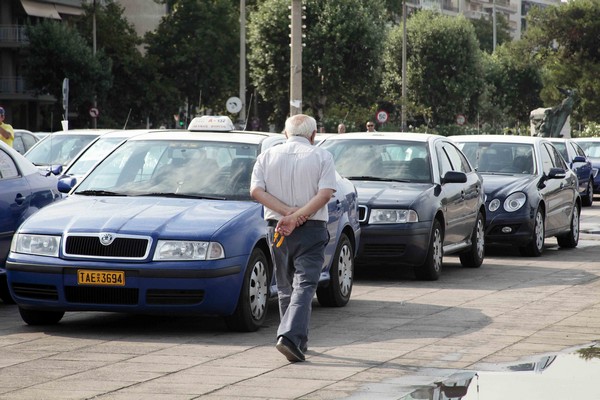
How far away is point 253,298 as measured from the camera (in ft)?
36.1

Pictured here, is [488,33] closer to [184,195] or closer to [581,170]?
[581,170]

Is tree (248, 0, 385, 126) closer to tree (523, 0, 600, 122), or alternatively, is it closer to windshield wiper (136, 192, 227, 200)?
tree (523, 0, 600, 122)

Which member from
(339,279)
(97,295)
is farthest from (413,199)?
(97,295)

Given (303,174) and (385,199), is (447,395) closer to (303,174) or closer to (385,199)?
(303,174)

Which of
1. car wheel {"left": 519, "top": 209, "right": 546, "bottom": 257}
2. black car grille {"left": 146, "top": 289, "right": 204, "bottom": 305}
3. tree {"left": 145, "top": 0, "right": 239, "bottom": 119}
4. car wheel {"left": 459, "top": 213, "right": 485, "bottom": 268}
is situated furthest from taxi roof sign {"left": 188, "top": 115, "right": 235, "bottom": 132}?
tree {"left": 145, "top": 0, "right": 239, "bottom": 119}

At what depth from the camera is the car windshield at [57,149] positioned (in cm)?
2280

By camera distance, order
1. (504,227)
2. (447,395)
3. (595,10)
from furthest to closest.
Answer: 1. (595,10)
2. (504,227)
3. (447,395)

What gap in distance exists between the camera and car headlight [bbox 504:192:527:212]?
1911 centimetres

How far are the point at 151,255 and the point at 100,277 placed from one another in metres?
0.38

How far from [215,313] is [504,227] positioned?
904 centimetres

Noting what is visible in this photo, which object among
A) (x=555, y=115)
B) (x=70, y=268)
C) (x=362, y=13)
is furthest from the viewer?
(x=362, y=13)

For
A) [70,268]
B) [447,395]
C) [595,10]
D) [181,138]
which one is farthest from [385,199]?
[595,10]

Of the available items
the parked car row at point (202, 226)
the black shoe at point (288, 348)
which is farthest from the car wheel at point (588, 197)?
the black shoe at point (288, 348)

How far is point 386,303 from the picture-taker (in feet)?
43.5
